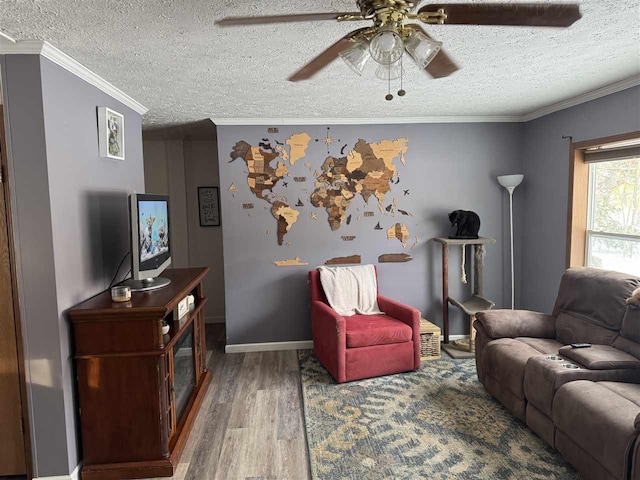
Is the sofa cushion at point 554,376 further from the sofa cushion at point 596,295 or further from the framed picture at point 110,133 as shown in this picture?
the framed picture at point 110,133

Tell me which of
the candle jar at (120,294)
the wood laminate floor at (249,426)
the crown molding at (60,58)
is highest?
the crown molding at (60,58)

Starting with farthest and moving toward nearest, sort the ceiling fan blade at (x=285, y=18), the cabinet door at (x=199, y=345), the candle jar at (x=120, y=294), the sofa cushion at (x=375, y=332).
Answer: the sofa cushion at (x=375, y=332)
the cabinet door at (x=199, y=345)
the candle jar at (x=120, y=294)
the ceiling fan blade at (x=285, y=18)

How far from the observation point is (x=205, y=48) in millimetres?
2240

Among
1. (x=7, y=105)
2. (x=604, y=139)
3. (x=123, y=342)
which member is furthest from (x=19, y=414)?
(x=604, y=139)

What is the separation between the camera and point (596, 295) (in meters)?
2.93

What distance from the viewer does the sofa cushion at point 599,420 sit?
1.97 meters

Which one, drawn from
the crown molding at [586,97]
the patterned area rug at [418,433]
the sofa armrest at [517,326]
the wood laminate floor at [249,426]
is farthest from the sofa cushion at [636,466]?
the crown molding at [586,97]

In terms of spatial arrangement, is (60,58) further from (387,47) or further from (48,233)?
(387,47)

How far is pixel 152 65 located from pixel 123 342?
5.21 ft

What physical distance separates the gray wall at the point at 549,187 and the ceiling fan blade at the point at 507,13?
6.51 ft

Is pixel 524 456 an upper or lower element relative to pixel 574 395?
lower

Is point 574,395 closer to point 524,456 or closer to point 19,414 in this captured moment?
point 524,456

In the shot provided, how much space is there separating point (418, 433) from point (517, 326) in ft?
3.75

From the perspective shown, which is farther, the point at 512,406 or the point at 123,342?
the point at 512,406
